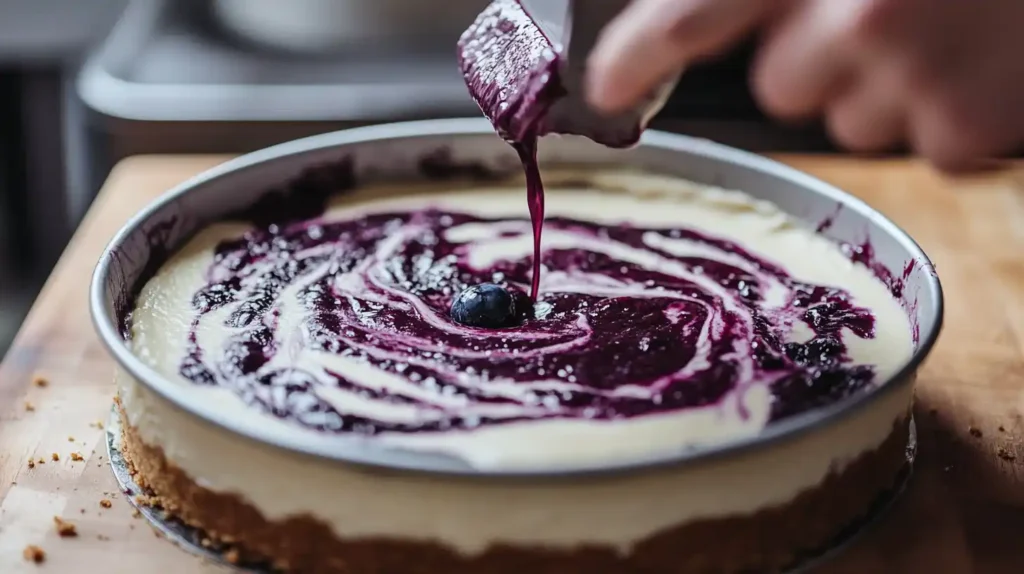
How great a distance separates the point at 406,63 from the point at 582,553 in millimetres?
2186

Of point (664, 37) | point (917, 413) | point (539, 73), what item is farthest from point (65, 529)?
point (917, 413)

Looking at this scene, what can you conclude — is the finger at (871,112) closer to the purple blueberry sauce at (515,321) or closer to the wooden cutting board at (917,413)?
the purple blueberry sauce at (515,321)

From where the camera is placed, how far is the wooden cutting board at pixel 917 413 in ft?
5.16

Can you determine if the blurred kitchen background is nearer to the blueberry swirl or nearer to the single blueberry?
the blueberry swirl

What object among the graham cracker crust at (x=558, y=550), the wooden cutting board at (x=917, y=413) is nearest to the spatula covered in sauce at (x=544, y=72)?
the graham cracker crust at (x=558, y=550)

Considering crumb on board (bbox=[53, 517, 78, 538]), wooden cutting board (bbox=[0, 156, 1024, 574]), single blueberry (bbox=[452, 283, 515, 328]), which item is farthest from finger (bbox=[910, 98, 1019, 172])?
crumb on board (bbox=[53, 517, 78, 538])

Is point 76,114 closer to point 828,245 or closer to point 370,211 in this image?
point 370,211

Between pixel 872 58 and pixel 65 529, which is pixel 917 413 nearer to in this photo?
pixel 872 58

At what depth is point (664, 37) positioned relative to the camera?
4.36 feet

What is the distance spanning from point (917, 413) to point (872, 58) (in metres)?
0.77

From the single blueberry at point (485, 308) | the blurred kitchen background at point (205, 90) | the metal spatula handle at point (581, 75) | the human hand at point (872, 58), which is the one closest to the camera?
the human hand at point (872, 58)

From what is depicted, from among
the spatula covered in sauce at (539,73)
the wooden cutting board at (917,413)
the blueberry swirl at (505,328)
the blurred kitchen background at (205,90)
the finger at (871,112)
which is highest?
the finger at (871,112)

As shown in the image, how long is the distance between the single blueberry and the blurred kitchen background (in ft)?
4.40

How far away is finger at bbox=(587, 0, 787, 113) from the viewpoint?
1.33 meters
